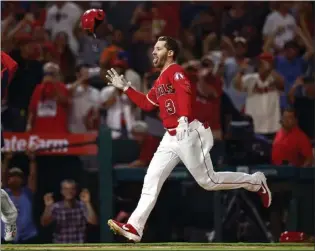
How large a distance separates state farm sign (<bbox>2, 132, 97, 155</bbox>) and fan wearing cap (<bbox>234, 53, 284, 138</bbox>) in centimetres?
233

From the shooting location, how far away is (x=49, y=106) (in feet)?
50.7

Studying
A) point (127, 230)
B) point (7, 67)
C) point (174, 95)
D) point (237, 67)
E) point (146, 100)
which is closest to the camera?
point (127, 230)

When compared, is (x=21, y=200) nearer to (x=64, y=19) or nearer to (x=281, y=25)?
(x=64, y=19)

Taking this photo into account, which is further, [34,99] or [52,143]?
[34,99]

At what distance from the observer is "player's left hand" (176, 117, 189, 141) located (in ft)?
34.3

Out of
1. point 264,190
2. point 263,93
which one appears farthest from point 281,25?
point 264,190

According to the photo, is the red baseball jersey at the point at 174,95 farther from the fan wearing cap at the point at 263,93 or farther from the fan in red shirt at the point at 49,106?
the fan wearing cap at the point at 263,93

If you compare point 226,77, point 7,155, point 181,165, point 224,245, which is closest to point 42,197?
point 7,155

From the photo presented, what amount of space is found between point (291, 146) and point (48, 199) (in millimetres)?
3147

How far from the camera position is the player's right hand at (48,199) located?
14789mm

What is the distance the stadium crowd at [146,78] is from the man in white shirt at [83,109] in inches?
0.5

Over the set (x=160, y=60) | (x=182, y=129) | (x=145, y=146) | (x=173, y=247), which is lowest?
(x=173, y=247)

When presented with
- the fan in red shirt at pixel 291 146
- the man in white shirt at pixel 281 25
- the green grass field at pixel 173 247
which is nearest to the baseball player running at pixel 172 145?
the green grass field at pixel 173 247

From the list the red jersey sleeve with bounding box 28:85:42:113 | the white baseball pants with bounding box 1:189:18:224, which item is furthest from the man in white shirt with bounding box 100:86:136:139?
the white baseball pants with bounding box 1:189:18:224
